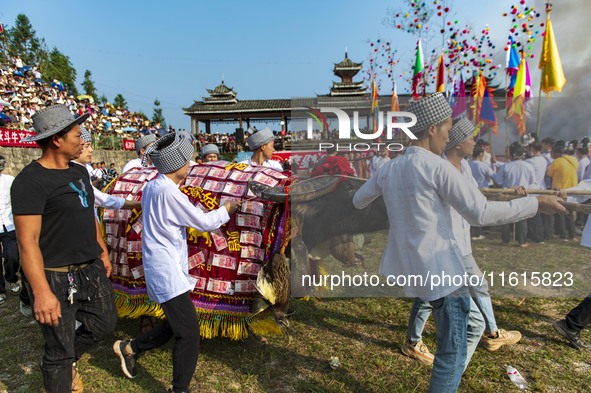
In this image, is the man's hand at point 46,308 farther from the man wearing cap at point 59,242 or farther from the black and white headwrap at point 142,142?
the black and white headwrap at point 142,142

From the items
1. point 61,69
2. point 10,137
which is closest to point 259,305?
point 10,137

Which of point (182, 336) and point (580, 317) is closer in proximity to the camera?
point (182, 336)

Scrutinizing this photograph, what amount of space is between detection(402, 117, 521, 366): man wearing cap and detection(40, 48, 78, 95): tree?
4491 cm

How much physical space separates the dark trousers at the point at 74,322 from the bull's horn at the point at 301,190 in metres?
1.17

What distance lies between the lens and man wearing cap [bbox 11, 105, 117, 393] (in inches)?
72.4

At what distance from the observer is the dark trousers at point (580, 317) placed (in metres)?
2.85

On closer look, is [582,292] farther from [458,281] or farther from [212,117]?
[212,117]

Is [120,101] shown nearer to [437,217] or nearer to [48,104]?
[48,104]

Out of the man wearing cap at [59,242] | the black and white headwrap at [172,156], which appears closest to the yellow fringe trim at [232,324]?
the man wearing cap at [59,242]

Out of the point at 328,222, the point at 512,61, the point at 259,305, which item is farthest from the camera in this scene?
the point at 512,61

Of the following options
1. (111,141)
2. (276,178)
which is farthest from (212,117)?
(276,178)

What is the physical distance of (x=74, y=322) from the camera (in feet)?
7.00

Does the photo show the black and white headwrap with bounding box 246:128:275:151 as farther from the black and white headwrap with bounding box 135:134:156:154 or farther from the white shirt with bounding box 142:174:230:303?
the white shirt with bounding box 142:174:230:303

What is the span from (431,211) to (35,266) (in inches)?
80.3
